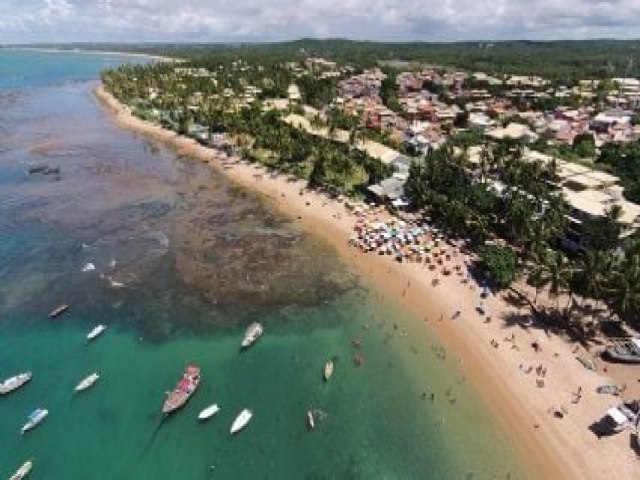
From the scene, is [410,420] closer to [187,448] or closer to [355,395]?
[355,395]

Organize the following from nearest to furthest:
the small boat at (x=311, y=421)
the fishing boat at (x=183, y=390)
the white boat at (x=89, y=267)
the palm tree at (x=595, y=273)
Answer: the small boat at (x=311, y=421), the fishing boat at (x=183, y=390), the palm tree at (x=595, y=273), the white boat at (x=89, y=267)

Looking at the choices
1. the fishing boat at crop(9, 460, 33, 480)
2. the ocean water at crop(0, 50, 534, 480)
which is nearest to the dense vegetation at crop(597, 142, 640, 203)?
the ocean water at crop(0, 50, 534, 480)

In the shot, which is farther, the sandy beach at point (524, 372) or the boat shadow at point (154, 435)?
the boat shadow at point (154, 435)

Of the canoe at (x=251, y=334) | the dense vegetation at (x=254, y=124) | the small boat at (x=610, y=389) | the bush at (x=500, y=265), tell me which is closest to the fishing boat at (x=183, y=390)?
the canoe at (x=251, y=334)

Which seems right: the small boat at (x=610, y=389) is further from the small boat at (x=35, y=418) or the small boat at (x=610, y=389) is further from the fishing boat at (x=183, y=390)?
the small boat at (x=35, y=418)

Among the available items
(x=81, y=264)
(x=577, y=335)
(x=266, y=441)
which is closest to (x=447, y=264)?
(x=577, y=335)

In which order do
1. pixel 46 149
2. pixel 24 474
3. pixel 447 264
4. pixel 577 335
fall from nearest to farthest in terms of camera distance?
pixel 24 474, pixel 577 335, pixel 447 264, pixel 46 149
